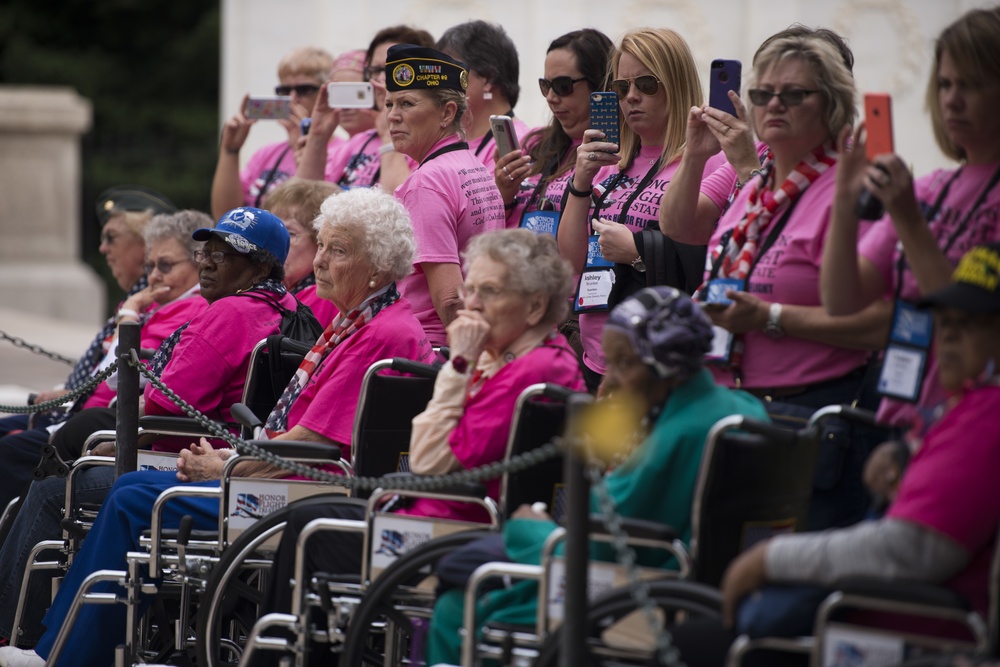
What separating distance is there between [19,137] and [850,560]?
1675cm

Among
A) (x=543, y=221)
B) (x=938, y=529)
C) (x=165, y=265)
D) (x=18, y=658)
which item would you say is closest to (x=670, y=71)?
(x=543, y=221)

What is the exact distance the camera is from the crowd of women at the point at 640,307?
3004 millimetres

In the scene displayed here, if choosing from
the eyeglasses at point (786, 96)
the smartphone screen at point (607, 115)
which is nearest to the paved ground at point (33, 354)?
the smartphone screen at point (607, 115)

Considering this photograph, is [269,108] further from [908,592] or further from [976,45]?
[908,592]

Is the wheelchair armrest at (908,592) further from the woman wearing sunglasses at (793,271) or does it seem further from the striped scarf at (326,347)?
the striped scarf at (326,347)

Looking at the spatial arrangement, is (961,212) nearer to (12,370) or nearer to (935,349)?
(935,349)

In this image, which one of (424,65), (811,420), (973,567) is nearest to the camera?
(973,567)

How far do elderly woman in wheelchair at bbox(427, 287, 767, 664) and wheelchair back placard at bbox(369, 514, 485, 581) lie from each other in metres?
0.41

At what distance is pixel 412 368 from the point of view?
438cm

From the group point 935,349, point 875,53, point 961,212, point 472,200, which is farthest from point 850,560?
point 875,53

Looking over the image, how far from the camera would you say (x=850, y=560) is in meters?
2.90

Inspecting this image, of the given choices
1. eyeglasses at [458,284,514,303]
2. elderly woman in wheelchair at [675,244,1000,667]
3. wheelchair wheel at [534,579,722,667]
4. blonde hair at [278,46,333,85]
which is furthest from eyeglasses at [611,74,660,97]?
blonde hair at [278,46,333,85]

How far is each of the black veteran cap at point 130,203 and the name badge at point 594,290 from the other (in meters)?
2.90

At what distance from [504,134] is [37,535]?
7.35 ft
